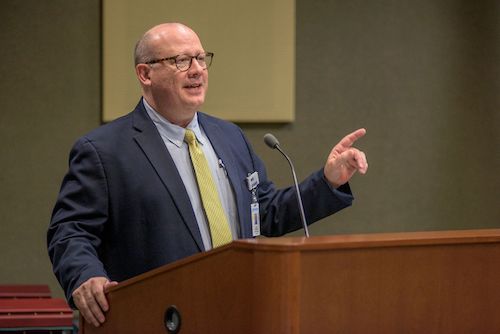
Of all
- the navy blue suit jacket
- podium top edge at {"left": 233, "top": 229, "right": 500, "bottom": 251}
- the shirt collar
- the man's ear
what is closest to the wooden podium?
podium top edge at {"left": 233, "top": 229, "right": 500, "bottom": 251}

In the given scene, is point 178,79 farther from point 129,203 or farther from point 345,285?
point 345,285

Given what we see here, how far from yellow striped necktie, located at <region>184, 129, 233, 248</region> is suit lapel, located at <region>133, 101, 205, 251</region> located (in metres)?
0.07

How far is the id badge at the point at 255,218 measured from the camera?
3.02 m

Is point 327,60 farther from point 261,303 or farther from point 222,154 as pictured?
point 261,303

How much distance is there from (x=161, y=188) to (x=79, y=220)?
278mm

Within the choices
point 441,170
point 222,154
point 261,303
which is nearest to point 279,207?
point 222,154

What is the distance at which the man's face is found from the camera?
10.00 feet

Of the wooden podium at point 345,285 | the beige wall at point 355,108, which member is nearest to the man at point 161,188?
the wooden podium at point 345,285

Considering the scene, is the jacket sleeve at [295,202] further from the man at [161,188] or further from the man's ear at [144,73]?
the man's ear at [144,73]

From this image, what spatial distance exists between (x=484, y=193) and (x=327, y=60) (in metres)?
1.37

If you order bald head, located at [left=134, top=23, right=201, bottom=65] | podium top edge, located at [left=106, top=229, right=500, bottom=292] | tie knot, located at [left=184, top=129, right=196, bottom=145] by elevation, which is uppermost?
bald head, located at [left=134, top=23, right=201, bottom=65]

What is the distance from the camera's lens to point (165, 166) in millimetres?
2891

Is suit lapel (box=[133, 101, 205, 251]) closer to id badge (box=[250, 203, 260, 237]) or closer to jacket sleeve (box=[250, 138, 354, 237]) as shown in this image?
id badge (box=[250, 203, 260, 237])

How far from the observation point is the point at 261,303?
188 centimetres
